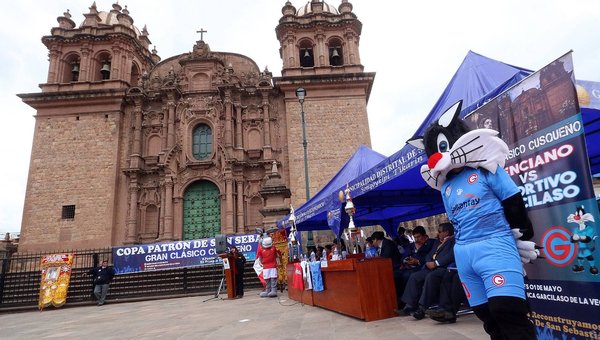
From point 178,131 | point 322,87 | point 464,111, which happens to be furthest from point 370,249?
point 178,131

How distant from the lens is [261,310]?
311 inches

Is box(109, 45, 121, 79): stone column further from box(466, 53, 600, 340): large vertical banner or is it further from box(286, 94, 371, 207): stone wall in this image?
box(466, 53, 600, 340): large vertical banner

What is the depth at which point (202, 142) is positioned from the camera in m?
22.0

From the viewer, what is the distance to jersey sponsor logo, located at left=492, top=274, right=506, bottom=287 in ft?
7.72

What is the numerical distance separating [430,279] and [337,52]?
20.5 metres

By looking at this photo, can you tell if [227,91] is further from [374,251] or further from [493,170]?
[493,170]

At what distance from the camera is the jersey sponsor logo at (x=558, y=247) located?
2632 millimetres

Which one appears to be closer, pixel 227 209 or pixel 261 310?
pixel 261 310

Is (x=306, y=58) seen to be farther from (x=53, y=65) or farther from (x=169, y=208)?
(x=53, y=65)

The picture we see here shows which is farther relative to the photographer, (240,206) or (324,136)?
(324,136)

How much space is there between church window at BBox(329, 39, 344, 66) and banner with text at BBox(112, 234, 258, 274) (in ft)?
48.1

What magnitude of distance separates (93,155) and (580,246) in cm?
2345

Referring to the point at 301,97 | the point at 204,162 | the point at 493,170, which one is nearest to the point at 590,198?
the point at 493,170

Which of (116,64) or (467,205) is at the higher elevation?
(116,64)
